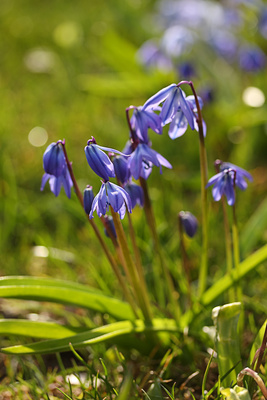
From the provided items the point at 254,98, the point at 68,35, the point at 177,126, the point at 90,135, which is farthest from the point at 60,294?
the point at 68,35

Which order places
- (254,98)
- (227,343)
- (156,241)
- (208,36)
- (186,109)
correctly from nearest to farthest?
1. (186,109)
2. (227,343)
3. (156,241)
4. (254,98)
5. (208,36)

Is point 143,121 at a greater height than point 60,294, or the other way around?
point 143,121

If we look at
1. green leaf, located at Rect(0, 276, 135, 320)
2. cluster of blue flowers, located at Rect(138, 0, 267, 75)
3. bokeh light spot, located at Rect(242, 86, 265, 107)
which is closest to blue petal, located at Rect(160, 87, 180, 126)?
green leaf, located at Rect(0, 276, 135, 320)

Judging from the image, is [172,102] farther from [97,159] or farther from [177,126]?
[97,159]

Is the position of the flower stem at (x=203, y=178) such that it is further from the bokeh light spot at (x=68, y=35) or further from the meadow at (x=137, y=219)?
the bokeh light spot at (x=68, y=35)

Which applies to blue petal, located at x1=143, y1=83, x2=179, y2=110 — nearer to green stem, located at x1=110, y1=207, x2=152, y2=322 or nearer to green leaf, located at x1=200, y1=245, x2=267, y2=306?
green stem, located at x1=110, y1=207, x2=152, y2=322

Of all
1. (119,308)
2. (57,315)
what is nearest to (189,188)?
(57,315)
